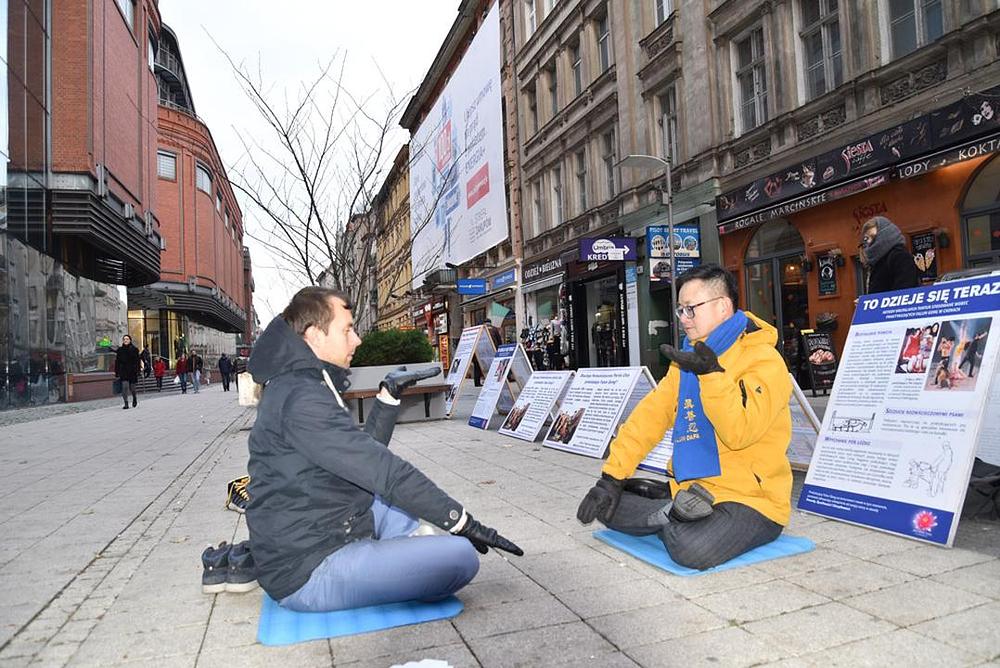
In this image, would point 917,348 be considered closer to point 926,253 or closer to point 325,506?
point 325,506

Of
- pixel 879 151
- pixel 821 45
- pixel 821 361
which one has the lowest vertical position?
pixel 821 361

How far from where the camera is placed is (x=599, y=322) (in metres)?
21.2

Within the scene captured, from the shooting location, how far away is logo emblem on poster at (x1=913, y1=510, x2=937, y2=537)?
3.50m

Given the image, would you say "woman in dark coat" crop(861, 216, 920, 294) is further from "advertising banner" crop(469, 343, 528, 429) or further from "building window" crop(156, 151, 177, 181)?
"building window" crop(156, 151, 177, 181)

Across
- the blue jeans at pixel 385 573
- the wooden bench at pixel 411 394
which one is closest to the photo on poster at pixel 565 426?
the wooden bench at pixel 411 394

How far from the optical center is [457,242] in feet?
89.5

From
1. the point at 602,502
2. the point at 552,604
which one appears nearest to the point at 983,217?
the point at 602,502

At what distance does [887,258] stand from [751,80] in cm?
1181

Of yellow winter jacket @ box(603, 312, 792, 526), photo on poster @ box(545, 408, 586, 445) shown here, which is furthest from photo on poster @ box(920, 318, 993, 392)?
photo on poster @ box(545, 408, 586, 445)

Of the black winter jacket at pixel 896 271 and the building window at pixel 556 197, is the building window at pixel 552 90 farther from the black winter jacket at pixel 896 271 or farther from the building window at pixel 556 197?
the black winter jacket at pixel 896 271

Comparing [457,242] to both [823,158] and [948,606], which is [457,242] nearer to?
[823,158]

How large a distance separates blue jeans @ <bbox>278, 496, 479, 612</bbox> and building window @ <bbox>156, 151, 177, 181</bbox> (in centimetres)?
5210

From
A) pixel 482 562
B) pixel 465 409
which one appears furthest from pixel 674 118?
pixel 482 562

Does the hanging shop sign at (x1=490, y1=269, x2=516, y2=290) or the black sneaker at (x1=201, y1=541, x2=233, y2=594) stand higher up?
the hanging shop sign at (x1=490, y1=269, x2=516, y2=290)
